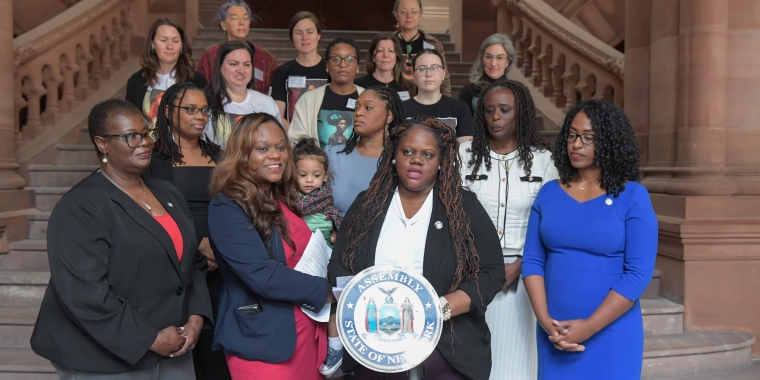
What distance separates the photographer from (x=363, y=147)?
356cm

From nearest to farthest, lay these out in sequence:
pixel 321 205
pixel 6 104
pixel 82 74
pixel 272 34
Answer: pixel 321 205, pixel 6 104, pixel 82 74, pixel 272 34

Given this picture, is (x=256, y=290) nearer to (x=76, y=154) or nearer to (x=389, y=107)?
(x=389, y=107)

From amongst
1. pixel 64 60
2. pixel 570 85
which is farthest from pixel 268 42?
pixel 570 85

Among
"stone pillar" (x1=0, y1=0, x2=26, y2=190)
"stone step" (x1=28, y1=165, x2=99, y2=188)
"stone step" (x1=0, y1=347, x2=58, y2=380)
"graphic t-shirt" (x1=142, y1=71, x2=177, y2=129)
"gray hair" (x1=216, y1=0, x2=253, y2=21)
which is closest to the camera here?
"stone step" (x1=0, y1=347, x2=58, y2=380)

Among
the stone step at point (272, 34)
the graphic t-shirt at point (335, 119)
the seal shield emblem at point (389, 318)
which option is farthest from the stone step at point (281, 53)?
the seal shield emblem at point (389, 318)

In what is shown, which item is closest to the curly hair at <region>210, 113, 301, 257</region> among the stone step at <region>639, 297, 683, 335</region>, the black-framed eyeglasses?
the black-framed eyeglasses

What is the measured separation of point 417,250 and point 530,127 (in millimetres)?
1006

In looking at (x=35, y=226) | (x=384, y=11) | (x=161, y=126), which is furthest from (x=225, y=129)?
(x=384, y=11)

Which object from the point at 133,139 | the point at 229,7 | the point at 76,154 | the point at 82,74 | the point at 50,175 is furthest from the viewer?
the point at 82,74

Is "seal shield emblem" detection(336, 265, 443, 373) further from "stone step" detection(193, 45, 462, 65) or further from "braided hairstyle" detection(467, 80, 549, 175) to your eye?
"stone step" detection(193, 45, 462, 65)

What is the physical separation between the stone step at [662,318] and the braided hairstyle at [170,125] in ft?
10.6

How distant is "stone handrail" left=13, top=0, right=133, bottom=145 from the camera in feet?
20.3

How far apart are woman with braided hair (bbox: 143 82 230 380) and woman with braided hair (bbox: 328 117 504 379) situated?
891 millimetres

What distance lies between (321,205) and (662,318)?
2827mm
